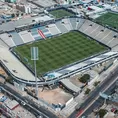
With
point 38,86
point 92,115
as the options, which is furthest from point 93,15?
point 92,115

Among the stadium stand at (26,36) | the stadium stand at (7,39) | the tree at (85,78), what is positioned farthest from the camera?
the stadium stand at (26,36)

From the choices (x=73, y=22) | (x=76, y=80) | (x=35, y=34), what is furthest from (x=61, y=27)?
(x=76, y=80)

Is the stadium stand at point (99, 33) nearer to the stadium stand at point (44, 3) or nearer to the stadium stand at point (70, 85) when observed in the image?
the stadium stand at point (70, 85)

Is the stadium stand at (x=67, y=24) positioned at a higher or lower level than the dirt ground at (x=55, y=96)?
lower

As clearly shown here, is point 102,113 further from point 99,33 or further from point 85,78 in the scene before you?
point 99,33

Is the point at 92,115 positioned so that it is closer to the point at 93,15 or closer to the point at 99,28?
the point at 99,28

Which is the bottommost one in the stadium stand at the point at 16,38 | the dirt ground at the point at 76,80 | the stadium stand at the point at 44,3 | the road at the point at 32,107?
the stadium stand at the point at 44,3

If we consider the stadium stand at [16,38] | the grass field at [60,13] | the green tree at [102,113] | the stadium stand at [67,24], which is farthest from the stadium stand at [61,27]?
the green tree at [102,113]
